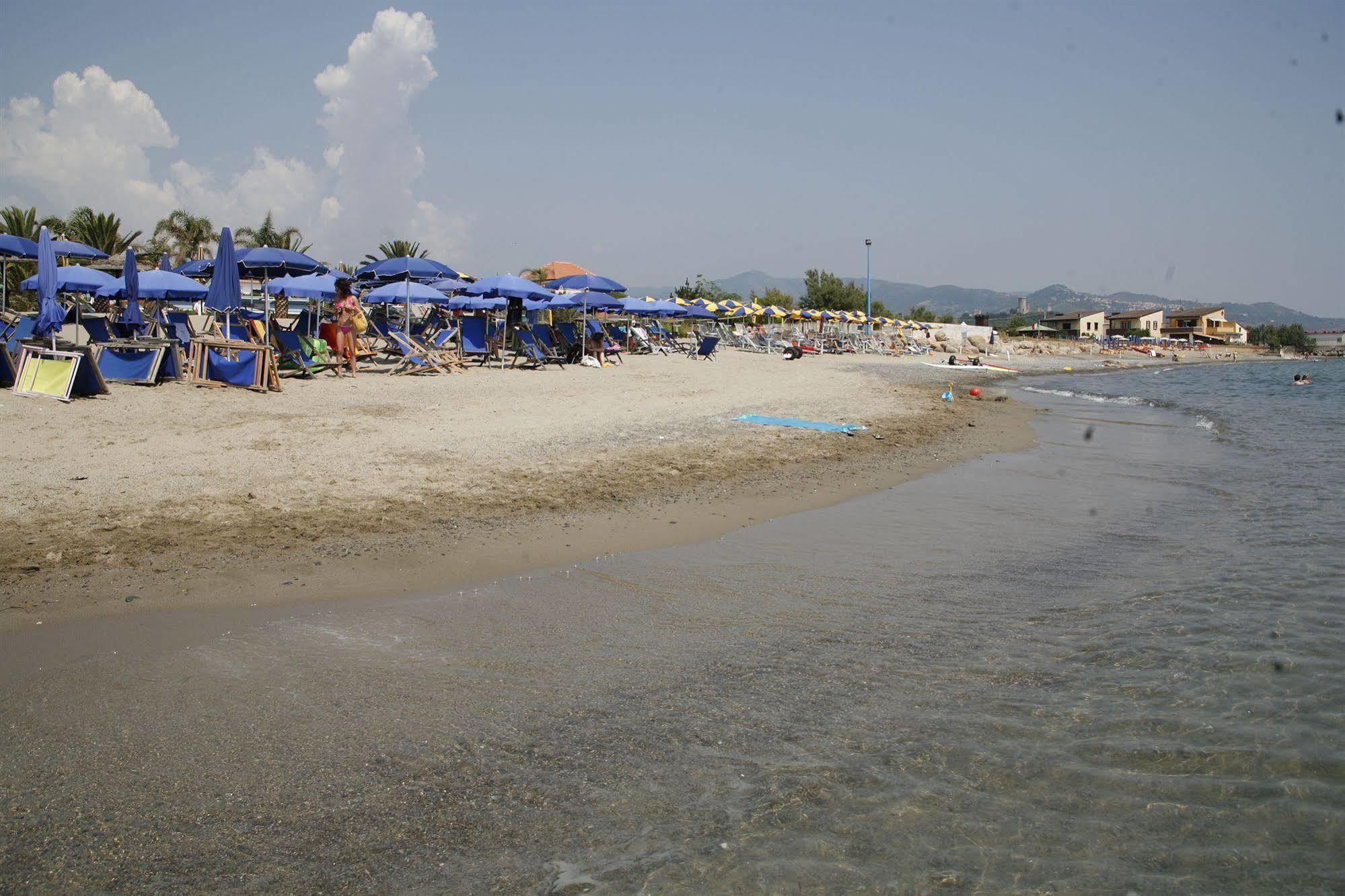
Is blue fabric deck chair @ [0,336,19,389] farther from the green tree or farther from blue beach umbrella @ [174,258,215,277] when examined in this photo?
the green tree

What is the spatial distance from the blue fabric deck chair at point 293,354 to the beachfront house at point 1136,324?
103665mm

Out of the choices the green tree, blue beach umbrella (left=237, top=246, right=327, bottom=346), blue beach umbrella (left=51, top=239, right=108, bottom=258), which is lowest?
blue beach umbrella (left=237, top=246, right=327, bottom=346)

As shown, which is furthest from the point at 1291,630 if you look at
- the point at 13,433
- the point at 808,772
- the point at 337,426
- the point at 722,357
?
the point at 722,357

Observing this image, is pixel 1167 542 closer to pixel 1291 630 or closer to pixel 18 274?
pixel 1291 630

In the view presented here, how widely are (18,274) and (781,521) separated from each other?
27527mm

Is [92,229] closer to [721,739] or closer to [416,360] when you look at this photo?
[416,360]

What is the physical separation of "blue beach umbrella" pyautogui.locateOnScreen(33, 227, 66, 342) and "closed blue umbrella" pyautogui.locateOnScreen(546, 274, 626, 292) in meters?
10.7

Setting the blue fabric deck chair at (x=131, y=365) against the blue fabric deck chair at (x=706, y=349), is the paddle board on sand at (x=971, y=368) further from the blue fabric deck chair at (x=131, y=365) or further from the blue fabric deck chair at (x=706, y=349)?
the blue fabric deck chair at (x=131, y=365)

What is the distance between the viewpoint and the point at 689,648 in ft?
12.7

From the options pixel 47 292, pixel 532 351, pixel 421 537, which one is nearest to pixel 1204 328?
pixel 532 351

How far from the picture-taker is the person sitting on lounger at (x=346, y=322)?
47.9ft

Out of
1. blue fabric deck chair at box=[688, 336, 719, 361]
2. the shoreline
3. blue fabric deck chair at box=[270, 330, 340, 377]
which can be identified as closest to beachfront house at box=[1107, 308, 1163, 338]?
blue fabric deck chair at box=[688, 336, 719, 361]

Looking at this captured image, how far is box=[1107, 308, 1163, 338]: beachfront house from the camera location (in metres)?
103

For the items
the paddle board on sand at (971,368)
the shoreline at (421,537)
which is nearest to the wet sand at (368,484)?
the shoreline at (421,537)
